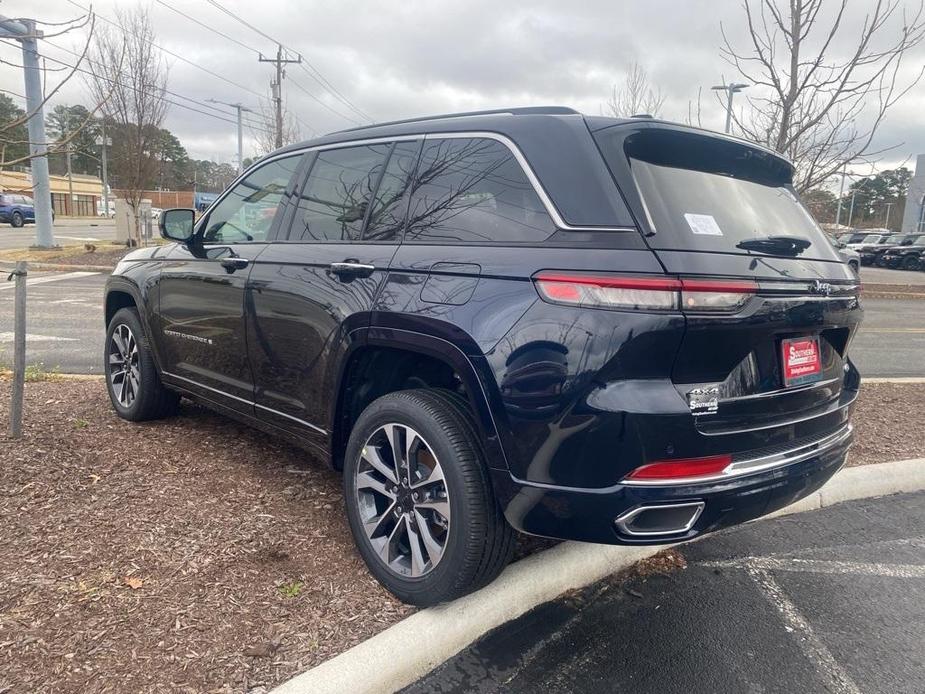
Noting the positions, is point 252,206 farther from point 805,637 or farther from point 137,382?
point 805,637

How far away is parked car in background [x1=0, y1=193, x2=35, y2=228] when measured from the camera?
40.1 m

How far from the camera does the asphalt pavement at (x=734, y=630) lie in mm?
2449

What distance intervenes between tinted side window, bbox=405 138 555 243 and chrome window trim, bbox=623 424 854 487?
906 mm

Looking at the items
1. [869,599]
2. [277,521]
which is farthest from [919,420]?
[277,521]

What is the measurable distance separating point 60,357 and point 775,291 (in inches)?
287

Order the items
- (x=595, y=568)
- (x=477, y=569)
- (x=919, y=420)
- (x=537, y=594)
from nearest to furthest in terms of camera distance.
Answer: (x=477, y=569)
(x=537, y=594)
(x=595, y=568)
(x=919, y=420)

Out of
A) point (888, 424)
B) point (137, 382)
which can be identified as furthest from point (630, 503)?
point (888, 424)

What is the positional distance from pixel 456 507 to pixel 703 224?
132cm

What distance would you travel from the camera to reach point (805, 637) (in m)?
2.74

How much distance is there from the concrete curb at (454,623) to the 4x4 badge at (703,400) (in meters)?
1.11

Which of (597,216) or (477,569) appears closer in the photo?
(597,216)

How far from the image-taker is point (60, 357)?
24.1ft

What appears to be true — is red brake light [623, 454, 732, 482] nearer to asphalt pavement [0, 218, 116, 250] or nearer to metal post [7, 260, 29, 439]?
metal post [7, 260, 29, 439]

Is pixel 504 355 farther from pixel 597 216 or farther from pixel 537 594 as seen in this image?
pixel 537 594
